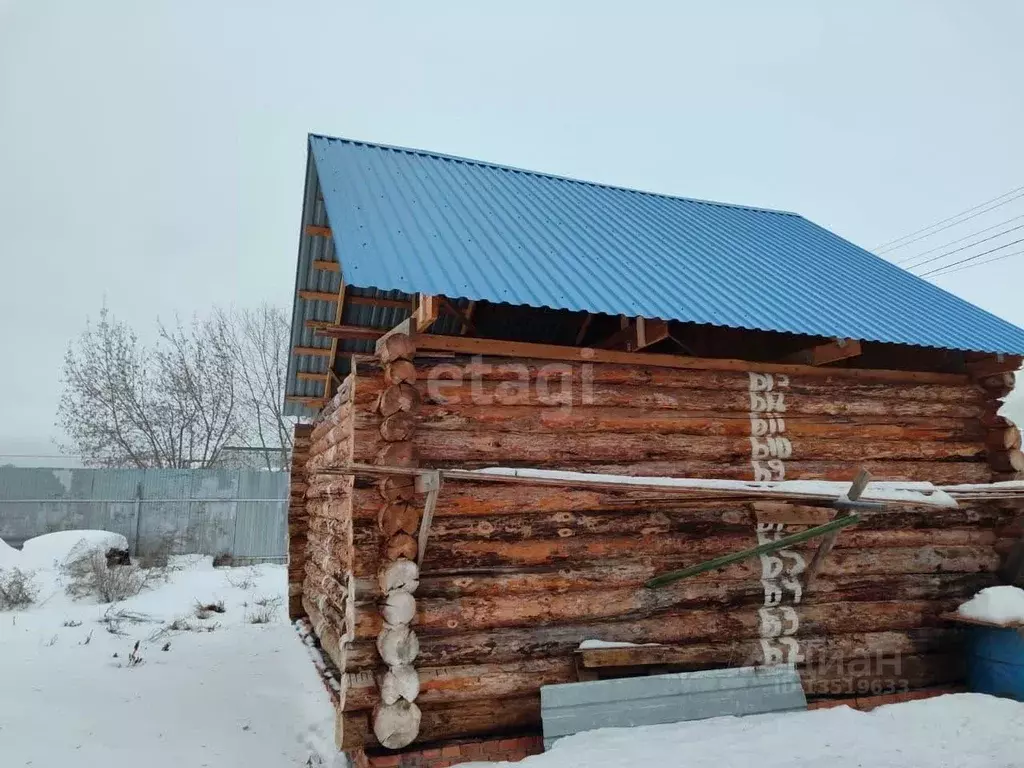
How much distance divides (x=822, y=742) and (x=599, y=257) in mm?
4491

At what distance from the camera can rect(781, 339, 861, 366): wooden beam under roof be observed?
6152 mm

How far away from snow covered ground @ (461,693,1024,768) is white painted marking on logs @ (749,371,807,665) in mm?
591

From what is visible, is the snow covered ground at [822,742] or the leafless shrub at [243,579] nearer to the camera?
the snow covered ground at [822,742]

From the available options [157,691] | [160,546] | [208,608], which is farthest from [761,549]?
[160,546]

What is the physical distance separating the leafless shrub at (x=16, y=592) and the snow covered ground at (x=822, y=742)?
9301 millimetres

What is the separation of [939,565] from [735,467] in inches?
96.1

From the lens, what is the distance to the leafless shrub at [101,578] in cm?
1121

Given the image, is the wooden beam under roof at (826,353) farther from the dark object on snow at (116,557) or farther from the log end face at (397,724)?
the dark object on snow at (116,557)

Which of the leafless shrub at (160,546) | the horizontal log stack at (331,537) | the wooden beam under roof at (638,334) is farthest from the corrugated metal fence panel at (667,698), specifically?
the leafless shrub at (160,546)

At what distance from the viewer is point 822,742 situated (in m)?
4.82

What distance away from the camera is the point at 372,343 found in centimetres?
901

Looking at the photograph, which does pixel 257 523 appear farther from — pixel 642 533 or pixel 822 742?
pixel 822 742

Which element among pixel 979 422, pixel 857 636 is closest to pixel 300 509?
pixel 857 636

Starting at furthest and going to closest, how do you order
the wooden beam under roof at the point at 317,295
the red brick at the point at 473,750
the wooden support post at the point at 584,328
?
the wooden beam under roof at the point at 317,295, the wooden support post at the point at 584,328, the red brick at the point at 473,750
